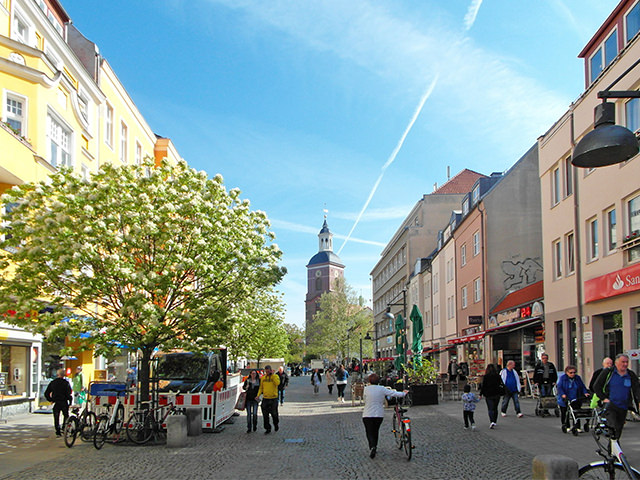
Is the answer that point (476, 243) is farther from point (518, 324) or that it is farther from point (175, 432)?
point (175, 432)

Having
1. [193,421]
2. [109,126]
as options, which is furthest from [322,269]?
[193,421]

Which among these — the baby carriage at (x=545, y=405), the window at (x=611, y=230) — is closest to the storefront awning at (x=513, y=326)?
the window at (x=611, y=230)

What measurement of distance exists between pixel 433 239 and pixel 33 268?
55206 mm

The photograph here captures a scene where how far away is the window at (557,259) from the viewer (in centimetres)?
2550

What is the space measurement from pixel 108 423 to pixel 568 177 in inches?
689

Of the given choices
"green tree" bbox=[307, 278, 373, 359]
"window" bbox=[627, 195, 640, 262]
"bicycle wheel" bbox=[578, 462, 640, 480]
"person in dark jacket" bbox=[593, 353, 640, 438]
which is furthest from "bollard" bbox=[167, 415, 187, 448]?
"green tree" bbox=[307, 278, 373, 359]

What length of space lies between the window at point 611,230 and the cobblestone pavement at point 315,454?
5530mm

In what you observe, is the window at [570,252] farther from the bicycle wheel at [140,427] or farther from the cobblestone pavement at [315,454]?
the bicycle wheel at [140,427]

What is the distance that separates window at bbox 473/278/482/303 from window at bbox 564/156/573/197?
14.3 m

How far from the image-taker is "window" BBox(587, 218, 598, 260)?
22078mm

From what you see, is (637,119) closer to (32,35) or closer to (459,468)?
(459,468)

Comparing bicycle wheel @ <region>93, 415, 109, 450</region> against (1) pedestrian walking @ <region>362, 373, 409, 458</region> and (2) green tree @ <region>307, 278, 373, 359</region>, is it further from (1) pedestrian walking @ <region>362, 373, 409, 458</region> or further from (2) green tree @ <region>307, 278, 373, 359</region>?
(2) green tree @ <region>307, 278, 373, 359</region>

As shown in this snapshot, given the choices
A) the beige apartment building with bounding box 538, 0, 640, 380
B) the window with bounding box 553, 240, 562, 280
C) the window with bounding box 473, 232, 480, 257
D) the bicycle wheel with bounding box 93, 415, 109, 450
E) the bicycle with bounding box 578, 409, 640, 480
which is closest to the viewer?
the bicycle with bounding box 578, 409, 640, 480

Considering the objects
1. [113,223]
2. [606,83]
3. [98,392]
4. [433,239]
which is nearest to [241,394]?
[98,392]
